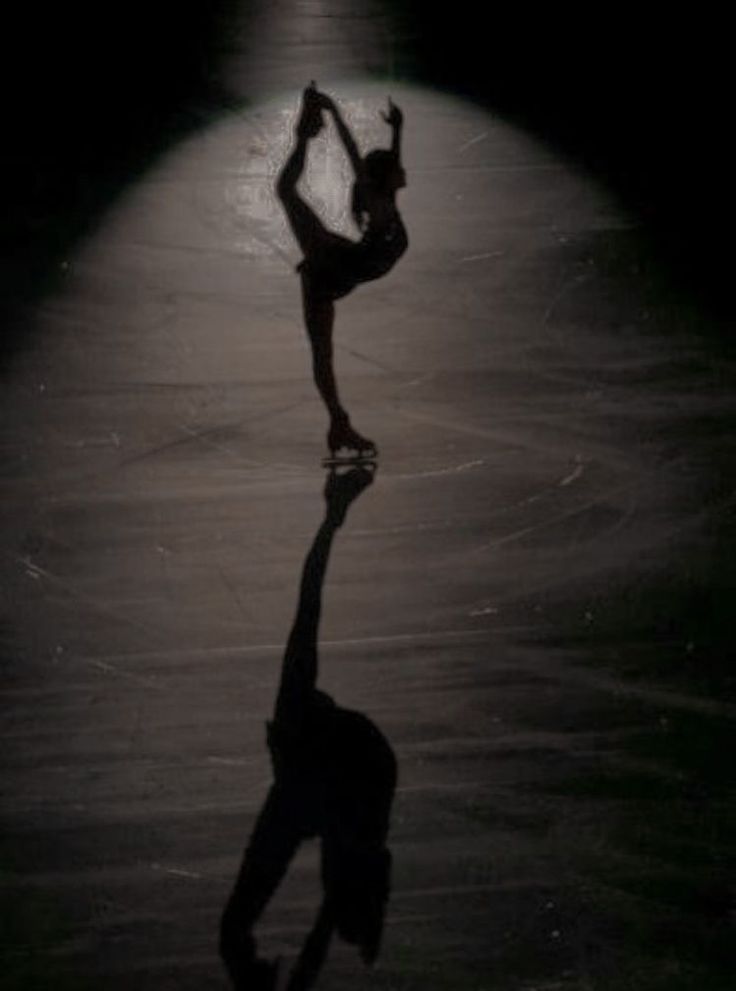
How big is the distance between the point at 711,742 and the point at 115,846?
267 cm

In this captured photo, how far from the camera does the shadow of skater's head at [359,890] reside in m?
9.07

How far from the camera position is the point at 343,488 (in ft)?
39.5

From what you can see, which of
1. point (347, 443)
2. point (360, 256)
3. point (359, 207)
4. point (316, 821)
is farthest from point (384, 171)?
Result: point (316, 821)

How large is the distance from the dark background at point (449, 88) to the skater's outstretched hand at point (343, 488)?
2.66 meters

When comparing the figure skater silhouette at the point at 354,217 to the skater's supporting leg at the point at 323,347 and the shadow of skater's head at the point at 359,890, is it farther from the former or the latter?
the shadow of skater's head at the point at 359,890

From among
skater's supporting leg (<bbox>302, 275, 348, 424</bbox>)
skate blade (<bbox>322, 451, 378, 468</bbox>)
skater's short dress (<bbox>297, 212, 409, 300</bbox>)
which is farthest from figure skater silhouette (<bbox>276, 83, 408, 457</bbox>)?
skate blade (<bbox>322, 451, 378, 468</bbox>)

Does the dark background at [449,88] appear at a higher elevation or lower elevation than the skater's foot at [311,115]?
lower

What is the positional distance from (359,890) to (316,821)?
19.3 inches

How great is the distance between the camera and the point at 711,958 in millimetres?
8859

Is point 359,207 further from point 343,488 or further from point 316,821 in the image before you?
point 316,821

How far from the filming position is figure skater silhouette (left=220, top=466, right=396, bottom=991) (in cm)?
905

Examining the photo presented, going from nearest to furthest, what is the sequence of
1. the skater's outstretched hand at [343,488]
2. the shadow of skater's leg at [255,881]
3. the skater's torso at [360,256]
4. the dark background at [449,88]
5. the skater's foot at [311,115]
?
the shadow of skater's leg at [255,881] < the skater's torso at [360,256] < the skater's foot at [311,115] < the skater's outstretched hand at [343,488] < the dark background at [449,88]

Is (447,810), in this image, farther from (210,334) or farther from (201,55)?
(201,55)

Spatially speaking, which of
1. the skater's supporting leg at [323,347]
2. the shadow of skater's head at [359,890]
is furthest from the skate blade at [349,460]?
the shadow of skater's head at [359,890]
